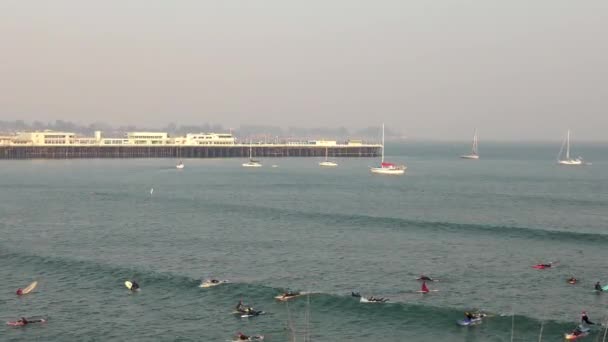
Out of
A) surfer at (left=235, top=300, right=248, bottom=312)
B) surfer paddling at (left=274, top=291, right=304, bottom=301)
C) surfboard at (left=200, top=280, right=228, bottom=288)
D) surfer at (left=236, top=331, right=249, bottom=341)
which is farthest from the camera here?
surfboard at (left=200, top=280, right=228, bottom=288)

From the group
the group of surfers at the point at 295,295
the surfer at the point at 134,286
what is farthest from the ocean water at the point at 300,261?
the group of surfers at the point at 295,295

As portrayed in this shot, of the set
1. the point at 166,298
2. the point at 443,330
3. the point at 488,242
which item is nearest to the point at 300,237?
the point at 488,242

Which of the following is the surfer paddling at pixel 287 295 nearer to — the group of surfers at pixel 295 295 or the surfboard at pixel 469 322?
the group of surfers at pixel 295 295

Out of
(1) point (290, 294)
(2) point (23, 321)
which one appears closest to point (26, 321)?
(2) point (23, 321)

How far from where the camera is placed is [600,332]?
35312mm

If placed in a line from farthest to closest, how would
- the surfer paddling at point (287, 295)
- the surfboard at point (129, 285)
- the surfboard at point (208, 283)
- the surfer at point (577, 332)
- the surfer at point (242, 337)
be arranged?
the surfboard at point (208, 283)
the surfboard at point (129, 285)
the surfer paddling at point (287, 295)
the surfer at point (577, 332)
the surfer at point (242, 337)

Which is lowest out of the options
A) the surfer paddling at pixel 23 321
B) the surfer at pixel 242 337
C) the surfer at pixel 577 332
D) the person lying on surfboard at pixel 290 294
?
the surfer paddling at pixel 23 321

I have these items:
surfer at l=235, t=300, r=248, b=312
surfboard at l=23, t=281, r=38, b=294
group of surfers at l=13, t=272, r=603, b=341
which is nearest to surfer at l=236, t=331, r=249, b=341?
group of surfers at l=13, t=272, r=603, b=341

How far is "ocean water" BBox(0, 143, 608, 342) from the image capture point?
123ft

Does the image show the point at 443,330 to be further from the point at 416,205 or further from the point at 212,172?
the point at 212,172

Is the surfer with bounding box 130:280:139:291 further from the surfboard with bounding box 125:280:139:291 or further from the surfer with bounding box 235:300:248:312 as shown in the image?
the surfer with bounding box 235:300:248:312

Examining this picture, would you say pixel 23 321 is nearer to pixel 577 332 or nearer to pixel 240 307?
pixel 240 307

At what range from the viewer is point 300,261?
171ft

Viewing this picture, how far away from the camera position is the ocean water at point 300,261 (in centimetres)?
3756
